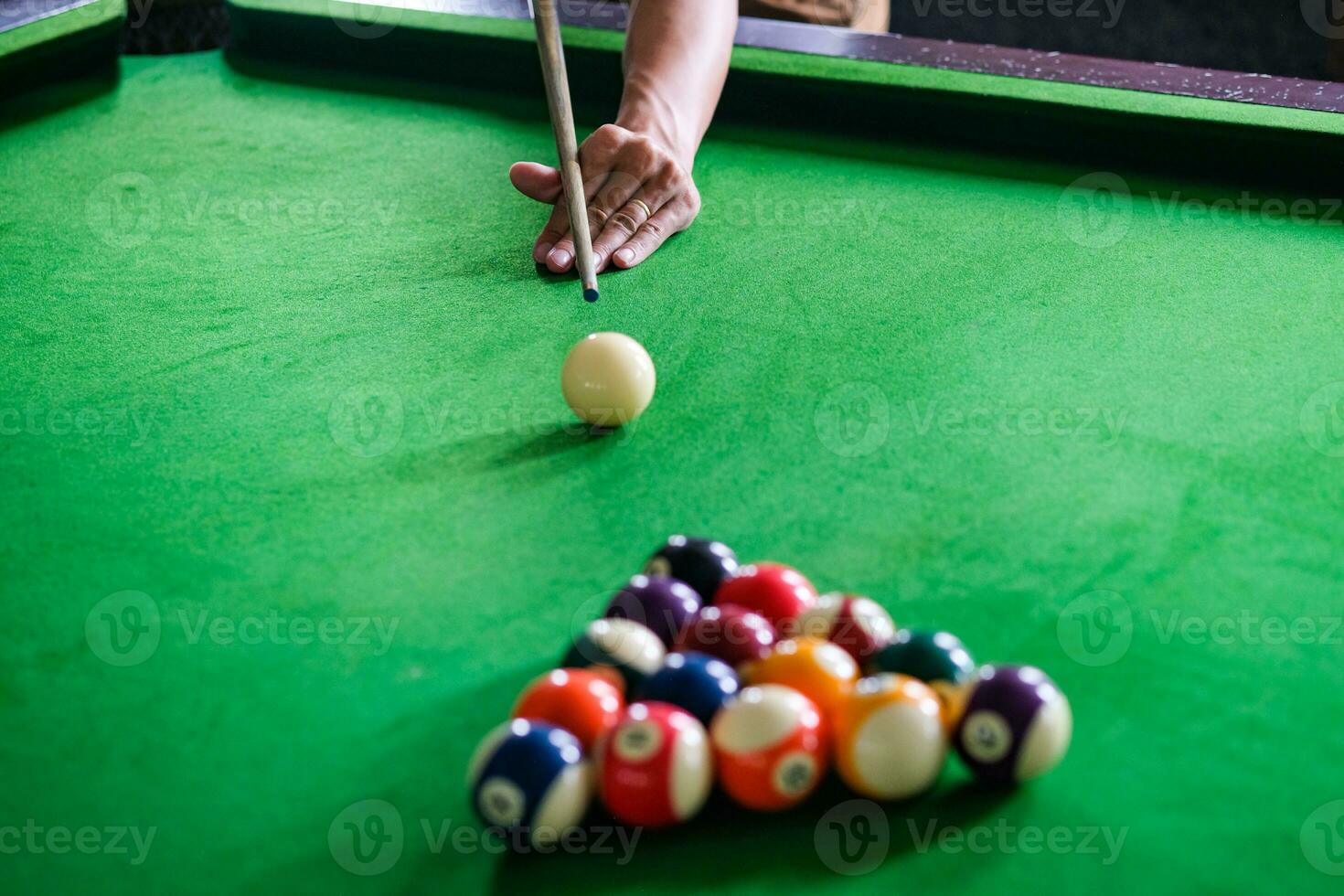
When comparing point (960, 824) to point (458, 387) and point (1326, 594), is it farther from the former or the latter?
point (458, 387)

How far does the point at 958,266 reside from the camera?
2283 mm

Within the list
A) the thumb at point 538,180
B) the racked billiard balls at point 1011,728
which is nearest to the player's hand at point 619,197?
the thumb at point 538,180

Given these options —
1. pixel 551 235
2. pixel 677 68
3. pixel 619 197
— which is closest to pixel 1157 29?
pixel 677 68

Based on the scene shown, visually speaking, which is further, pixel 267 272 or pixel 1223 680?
pixel 267 272

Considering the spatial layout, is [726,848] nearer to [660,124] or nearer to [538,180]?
[538,180]

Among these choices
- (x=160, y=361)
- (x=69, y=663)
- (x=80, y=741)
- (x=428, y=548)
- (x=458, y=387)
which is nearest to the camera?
(x=80, y=741)

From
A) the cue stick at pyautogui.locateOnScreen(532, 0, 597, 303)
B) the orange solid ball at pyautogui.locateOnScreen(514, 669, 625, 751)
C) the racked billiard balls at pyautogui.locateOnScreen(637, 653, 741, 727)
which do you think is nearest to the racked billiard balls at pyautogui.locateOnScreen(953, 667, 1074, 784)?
the racked billiard balls at pyautogui.locateOnScreen(637, 653, 741, 727)

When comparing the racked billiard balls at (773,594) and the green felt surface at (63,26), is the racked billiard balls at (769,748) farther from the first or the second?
the green felt surface at (63,26)

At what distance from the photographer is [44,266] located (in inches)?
96.8

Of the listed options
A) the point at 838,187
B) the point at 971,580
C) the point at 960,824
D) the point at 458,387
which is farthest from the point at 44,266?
the point at 960,824

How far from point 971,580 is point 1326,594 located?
1.30 feet

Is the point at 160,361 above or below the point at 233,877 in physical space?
below

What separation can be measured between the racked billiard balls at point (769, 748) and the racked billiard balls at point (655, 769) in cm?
2

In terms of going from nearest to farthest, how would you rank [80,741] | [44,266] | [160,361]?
[80,741]
[160,361]
[44,266]
